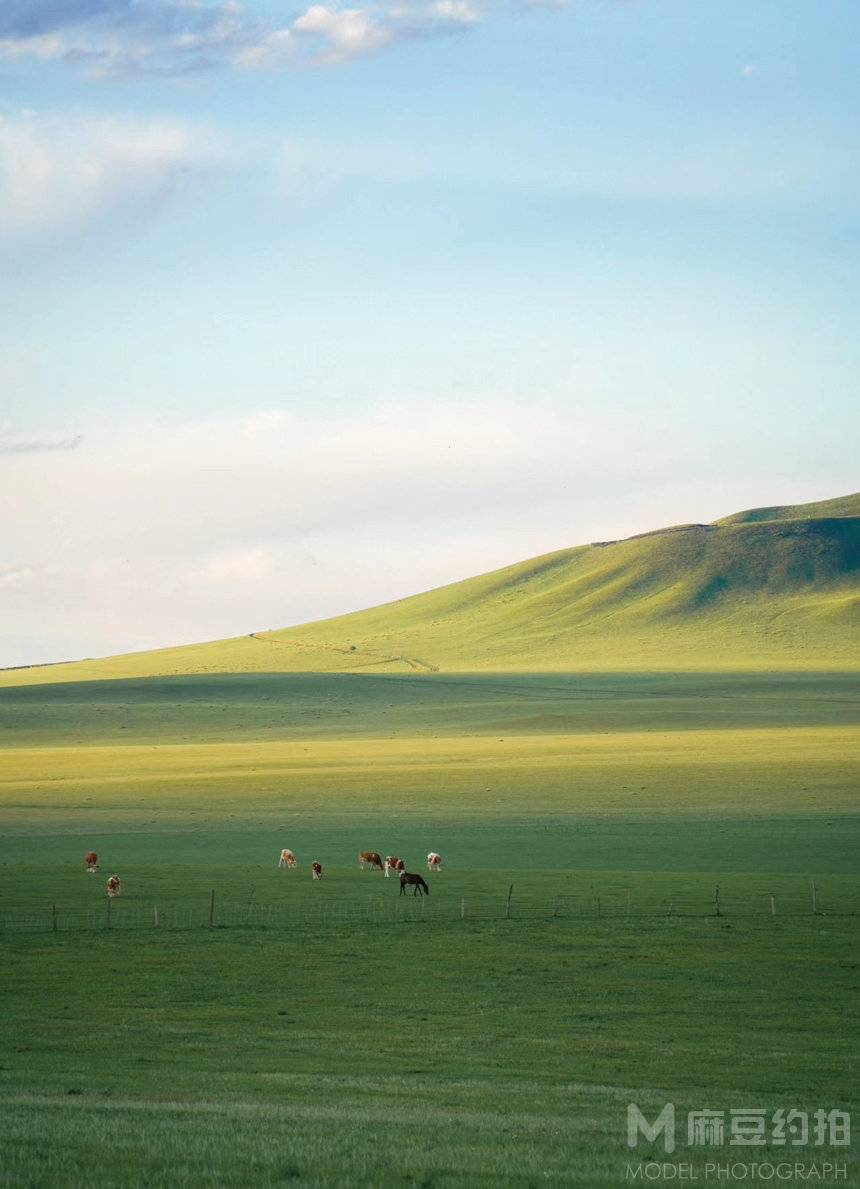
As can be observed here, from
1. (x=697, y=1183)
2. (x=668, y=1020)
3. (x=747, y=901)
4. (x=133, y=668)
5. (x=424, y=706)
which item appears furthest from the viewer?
(x=133, y=668)

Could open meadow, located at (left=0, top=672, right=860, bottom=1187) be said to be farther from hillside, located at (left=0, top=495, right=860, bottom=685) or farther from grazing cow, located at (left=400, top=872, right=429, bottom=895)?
hillside, located at (left=0, top=495, right=860, bottom=685)

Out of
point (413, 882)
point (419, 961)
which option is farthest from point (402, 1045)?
point (413, 882)

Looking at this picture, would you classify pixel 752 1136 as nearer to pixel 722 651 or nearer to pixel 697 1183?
pixel 697 1183

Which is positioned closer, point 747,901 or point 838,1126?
point 838,1126

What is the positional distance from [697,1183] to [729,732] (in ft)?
225

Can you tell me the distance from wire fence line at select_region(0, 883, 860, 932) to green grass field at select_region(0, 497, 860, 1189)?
0.14 meters

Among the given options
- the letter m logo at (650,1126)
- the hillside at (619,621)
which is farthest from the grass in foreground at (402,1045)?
the hillside at (619,621)

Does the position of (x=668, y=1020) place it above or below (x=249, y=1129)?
below

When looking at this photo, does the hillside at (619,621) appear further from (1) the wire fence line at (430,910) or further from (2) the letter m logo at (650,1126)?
(2) the letter m logo at (650,1126)

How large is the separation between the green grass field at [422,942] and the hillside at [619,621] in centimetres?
4348

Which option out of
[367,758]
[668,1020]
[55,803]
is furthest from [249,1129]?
[367,758]

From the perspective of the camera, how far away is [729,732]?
77.7m

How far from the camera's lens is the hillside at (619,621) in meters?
136

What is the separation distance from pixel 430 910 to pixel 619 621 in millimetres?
125373
